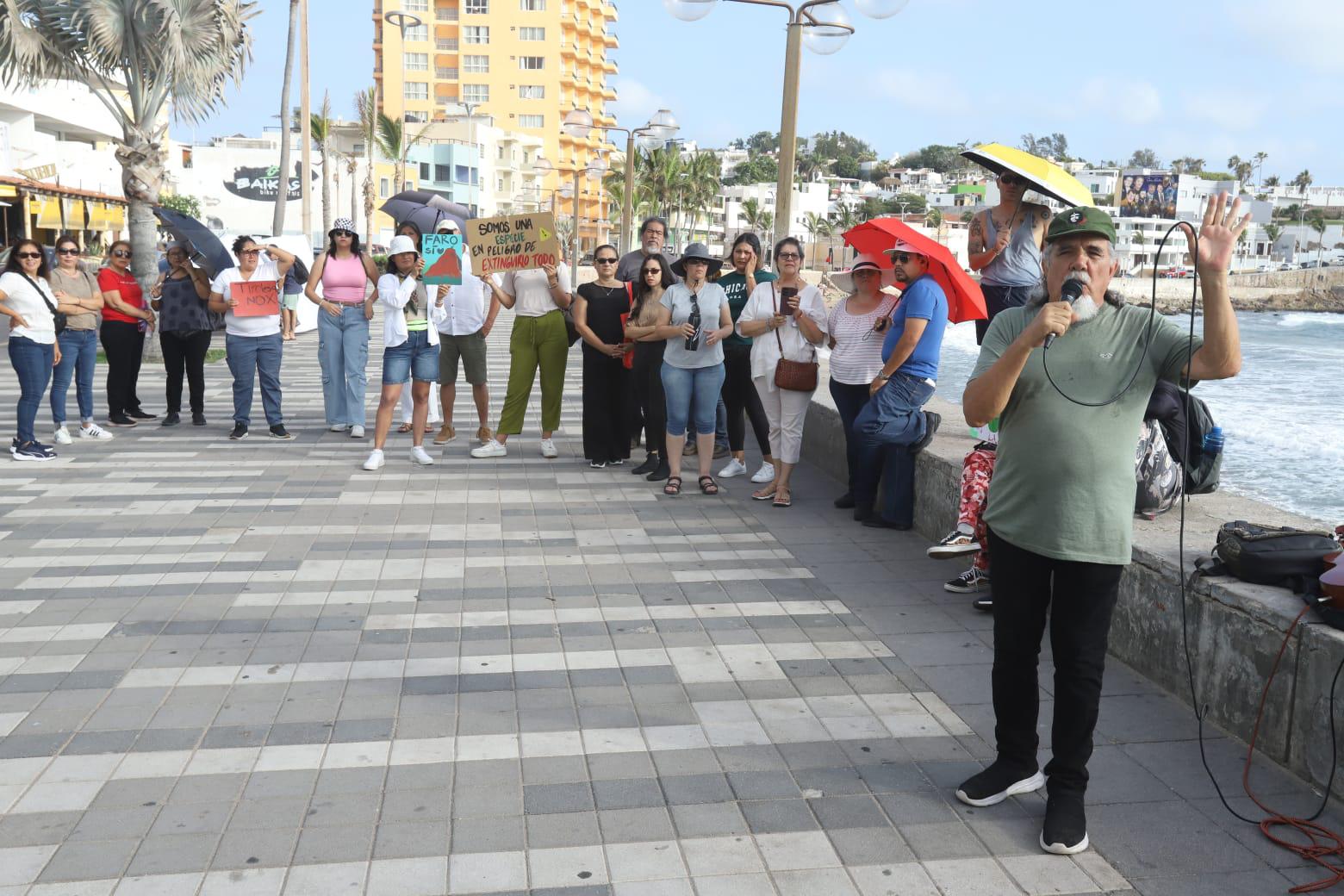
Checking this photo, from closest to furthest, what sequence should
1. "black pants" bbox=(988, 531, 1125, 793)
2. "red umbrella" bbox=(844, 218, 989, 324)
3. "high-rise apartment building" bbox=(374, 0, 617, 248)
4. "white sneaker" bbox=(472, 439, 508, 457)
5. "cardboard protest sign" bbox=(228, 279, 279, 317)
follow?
"black pants" bbox=(988, 531, 1125, 793) < "red umbrella" bbox=(844, 218, 989, 324) < "white sneaker" bbox=(472, 439, 508, 457) < "cardboard protest sign" bbox=(228, 279, 279, 317) < "high-rise apartment building" bbox=(374, 0, 617, 248)

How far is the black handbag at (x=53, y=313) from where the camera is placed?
378 inches

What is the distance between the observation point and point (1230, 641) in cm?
441

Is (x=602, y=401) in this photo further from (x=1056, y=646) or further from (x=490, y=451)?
Answer: (x=1056, y=646)

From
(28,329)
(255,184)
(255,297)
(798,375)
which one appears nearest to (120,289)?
(255,297)

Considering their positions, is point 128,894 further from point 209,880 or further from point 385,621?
point 385,621

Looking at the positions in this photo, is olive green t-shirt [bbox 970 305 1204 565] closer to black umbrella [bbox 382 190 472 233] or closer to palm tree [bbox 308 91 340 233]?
black umbrella [bbox 382 190 472 233]

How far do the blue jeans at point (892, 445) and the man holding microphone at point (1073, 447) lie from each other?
12.5 feet

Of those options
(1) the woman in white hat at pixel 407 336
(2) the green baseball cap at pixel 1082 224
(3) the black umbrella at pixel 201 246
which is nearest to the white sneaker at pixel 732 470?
(1) the woman in white hat at pixel 407 336

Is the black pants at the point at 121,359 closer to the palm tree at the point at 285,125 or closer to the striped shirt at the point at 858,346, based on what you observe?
the striped shirt at the point at 858,346

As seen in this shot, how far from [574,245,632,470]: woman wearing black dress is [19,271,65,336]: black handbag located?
14.4ft

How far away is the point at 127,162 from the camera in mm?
16297

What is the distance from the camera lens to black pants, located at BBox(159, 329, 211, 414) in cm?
1138

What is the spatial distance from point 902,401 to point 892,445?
1.09 ft

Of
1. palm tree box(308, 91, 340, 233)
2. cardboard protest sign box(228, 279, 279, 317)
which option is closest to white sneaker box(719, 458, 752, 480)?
cardboard protest sign box(228, 279, 279, 317)
